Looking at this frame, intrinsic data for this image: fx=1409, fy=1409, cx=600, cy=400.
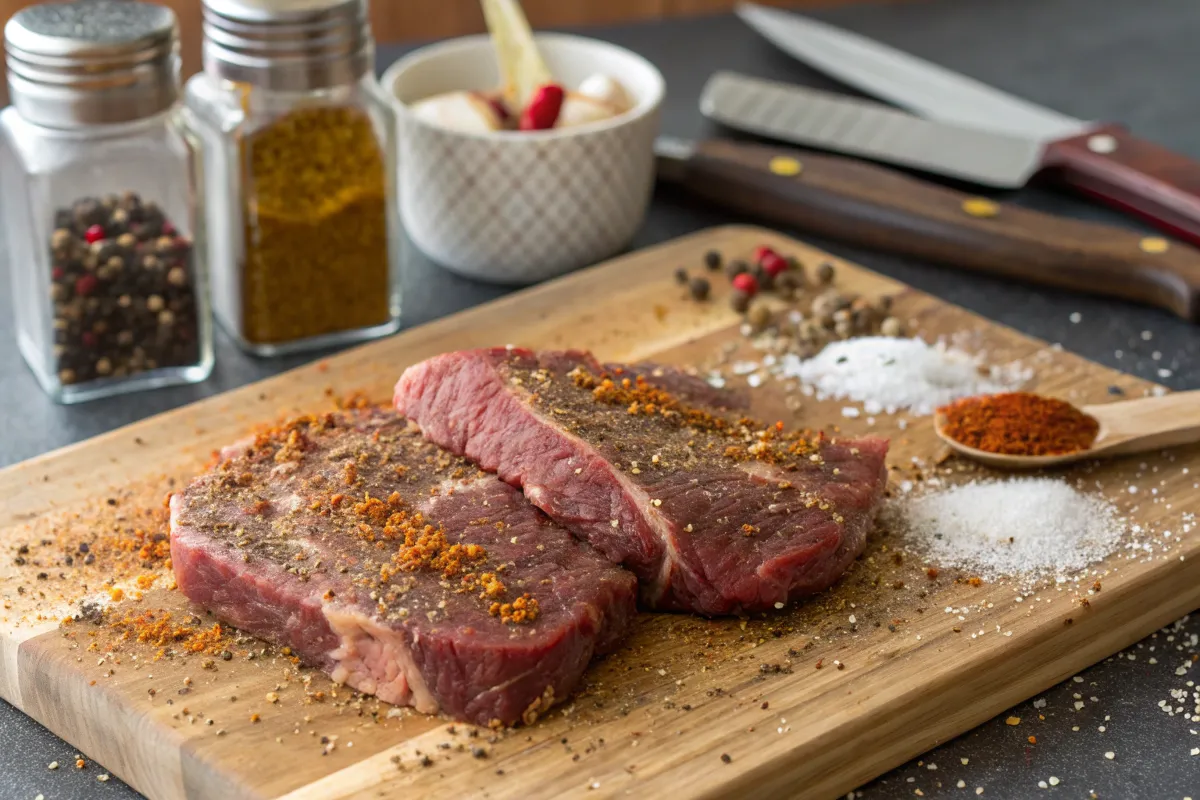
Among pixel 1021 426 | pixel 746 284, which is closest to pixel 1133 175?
pixel 746 284

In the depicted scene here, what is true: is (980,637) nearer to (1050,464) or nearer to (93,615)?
(1050,464)

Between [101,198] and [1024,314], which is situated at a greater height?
[101,198]

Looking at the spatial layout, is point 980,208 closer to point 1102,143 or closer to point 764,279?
point 1102,143

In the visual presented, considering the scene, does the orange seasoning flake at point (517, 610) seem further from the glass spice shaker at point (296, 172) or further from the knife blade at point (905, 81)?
the knife blade at point (905, 81)

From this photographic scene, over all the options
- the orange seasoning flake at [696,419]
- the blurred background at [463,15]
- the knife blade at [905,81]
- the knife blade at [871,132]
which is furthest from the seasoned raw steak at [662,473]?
the blurred background at [463,15]

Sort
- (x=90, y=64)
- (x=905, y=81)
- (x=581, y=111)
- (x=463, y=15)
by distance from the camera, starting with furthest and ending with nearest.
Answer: (x=463, y=15) → (x=905, y=81) → (x=581, y=111) → (x=90, y=64)

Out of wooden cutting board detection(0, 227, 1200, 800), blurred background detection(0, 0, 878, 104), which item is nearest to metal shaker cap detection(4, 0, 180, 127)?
wooden cutting board detection(0, 227, 1200, 800)
